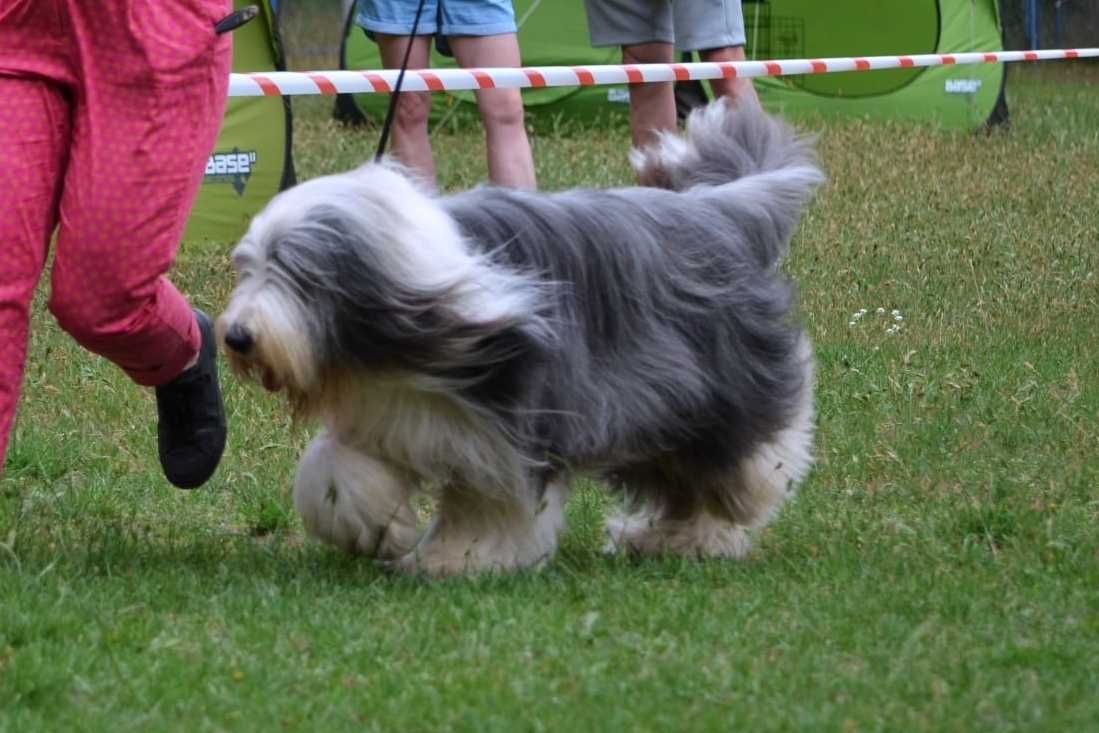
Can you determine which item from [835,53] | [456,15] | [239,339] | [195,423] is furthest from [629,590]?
[835,53]

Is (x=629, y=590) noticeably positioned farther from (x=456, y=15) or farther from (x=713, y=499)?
(x=456, y=15)

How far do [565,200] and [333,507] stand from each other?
0.80 m

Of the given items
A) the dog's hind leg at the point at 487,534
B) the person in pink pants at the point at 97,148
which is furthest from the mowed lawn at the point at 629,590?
the person in pink pants at the point at 97,148

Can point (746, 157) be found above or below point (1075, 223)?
above

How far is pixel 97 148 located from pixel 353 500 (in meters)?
0.83

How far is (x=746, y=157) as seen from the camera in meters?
4.48

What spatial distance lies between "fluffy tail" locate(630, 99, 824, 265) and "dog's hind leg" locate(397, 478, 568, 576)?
2.63 feet

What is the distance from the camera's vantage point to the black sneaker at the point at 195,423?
4.07 meters

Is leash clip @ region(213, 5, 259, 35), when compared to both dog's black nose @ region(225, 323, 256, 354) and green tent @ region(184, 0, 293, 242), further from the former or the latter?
green tent @ region(184, 0, 293, 242)

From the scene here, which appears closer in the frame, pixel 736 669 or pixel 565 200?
pixel 736 669

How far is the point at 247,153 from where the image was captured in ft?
26.4

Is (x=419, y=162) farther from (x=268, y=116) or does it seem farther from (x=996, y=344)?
(x=996, y=344)

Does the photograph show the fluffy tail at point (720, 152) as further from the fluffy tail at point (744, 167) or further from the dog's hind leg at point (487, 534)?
the dog's hind leg at point (487, 534)

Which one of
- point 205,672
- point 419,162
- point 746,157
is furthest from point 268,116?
point 205,672
